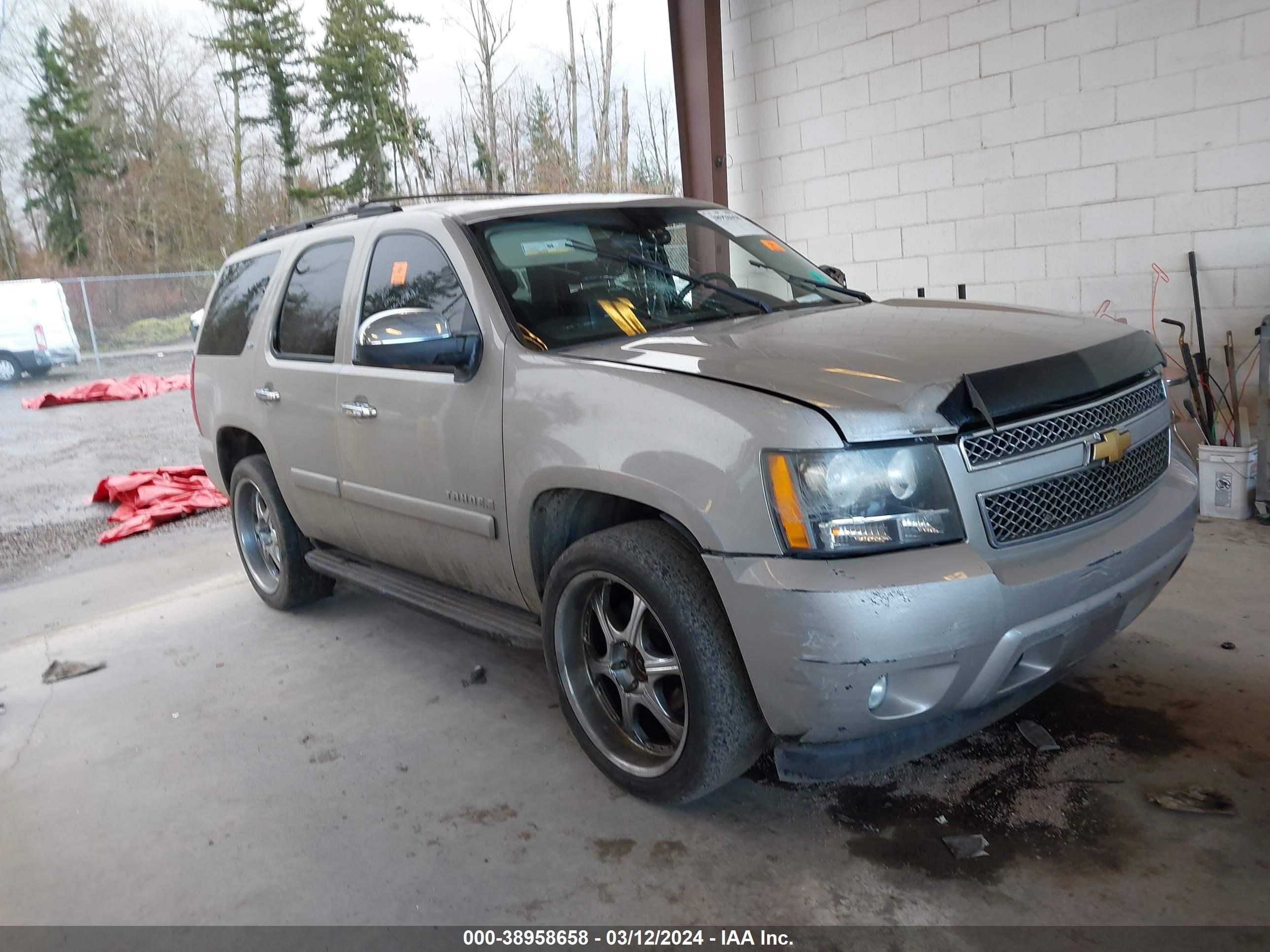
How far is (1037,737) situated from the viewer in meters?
2.81

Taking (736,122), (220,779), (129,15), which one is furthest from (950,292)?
(129,15)

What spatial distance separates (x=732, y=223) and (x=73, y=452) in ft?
23.1

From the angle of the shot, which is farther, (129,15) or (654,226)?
(129,15)

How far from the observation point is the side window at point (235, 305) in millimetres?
4375

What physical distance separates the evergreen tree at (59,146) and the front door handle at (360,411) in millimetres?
5765

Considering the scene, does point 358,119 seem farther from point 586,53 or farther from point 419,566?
point 419,566

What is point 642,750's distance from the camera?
2.73 meters

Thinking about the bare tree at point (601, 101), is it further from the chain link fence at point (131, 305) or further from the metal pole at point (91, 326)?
the metal pole at point (91, 326)

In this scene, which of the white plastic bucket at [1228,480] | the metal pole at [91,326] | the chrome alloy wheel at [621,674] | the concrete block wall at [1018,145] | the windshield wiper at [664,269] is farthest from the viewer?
the metal pole at [91,326]

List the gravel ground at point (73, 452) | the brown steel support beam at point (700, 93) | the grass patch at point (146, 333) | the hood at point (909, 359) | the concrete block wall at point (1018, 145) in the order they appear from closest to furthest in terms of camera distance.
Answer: the hood at point (909, 359)
the concrete block wall at point (1018, 145)
the gravel ground at point (73, 452)
the brown steel support beam at point (700, 93)
the grass patch at point (146, 333)

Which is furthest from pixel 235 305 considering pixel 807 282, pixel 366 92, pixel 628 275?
pixel 366 92

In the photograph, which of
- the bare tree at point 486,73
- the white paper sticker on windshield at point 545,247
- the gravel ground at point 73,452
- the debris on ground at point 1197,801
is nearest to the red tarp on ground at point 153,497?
the gravel ground at point 73,452

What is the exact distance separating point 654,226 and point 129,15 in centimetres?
682

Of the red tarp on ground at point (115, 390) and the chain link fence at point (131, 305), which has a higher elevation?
the chain link fence at point (131, 305)
